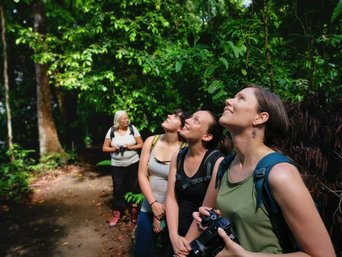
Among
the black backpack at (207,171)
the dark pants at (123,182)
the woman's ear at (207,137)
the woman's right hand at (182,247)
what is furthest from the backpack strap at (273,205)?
the dark pants at (123,182)

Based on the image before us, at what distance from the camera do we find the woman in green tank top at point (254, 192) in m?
1.48

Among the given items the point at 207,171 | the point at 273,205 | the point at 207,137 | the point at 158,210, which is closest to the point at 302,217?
the point at 273,205

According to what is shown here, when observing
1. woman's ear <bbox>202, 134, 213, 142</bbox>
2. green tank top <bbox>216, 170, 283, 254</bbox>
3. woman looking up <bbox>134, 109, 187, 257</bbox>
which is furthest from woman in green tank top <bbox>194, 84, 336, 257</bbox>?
woman looking up <bbox>134, 109, 187, 257</bbox>

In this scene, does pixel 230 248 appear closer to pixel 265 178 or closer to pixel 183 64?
pixel 265 178

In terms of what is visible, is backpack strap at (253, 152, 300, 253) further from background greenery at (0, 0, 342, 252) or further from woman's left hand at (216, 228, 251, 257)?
background greenery at (0, 0, 342, 252)

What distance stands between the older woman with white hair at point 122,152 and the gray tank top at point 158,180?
2.78 meters

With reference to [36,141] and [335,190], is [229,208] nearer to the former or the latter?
[335,190]

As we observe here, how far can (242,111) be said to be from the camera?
6.11 feet

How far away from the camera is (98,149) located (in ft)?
44.3

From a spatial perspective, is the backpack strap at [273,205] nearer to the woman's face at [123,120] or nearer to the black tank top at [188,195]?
the black tank top at [188,195]

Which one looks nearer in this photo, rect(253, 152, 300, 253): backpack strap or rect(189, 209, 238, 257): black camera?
rect(253, 152, 300, 253): backpack strap

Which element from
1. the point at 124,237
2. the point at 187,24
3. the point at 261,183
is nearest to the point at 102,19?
the point at 187,24

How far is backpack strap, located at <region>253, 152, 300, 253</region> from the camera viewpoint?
1.57 m

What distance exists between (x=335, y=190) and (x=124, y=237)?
4360 millimetres
